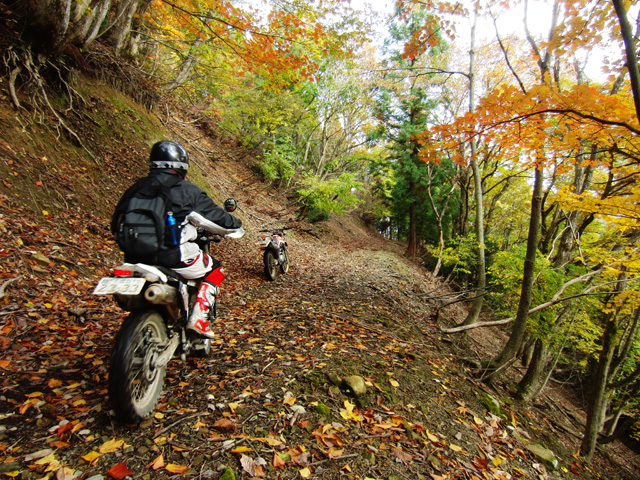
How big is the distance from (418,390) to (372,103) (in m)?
19.3

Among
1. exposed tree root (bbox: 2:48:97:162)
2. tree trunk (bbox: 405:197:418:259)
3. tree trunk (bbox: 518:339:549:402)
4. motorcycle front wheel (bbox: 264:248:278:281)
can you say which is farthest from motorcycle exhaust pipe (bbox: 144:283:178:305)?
tree trunk (bbox: 405:197:418:259)

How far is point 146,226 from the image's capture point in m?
2.32

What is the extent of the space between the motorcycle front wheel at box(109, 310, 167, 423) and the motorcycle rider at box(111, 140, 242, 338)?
41 centimetres

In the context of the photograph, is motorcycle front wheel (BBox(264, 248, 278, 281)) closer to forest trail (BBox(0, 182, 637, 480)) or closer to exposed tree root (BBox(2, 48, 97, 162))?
forest trail (BBox(0, 182, 637, 480))

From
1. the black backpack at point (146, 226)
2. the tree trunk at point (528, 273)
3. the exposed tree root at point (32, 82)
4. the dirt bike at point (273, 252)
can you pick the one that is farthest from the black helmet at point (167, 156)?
the tree trunk at point (528, 273)

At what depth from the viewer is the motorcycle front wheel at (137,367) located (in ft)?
6.32

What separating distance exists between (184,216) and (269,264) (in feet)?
14.1

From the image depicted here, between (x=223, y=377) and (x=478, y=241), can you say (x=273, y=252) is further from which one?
(x=478, y=241)

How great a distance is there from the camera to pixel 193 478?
1.80 meters

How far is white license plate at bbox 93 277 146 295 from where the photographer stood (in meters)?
1.99

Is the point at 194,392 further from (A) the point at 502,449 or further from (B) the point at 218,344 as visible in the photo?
(A) the point at 502,449

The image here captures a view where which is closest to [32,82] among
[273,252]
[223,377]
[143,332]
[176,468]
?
[273,252]

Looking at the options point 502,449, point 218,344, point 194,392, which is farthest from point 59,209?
point 502,449

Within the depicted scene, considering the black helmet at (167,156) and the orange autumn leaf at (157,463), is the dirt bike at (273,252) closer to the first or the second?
the black helmet at (167,156)
